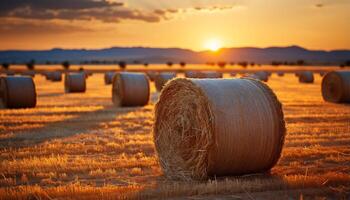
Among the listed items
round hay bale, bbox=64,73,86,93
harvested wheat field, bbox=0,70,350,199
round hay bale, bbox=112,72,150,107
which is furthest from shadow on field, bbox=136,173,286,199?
round hay bale, bbox=64,73,86,93

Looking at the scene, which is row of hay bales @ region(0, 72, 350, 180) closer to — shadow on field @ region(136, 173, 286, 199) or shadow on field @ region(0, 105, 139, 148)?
shadow on field @ region(136, 173, 286, 199)

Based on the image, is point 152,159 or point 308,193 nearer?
point 308,193

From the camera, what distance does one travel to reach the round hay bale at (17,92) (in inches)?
873

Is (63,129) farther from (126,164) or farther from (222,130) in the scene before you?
(222,130)

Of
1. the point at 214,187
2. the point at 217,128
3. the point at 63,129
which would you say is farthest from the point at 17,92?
the point at 214,187

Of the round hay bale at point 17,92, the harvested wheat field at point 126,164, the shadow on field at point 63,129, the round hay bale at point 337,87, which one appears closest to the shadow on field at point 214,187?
the harvested wheat field at point 126,164

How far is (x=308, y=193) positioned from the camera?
823 centimetres

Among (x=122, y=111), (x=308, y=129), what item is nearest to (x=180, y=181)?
(x=308, y=129)

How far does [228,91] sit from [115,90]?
50.4ft

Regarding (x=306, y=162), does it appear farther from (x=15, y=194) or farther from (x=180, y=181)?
(x=15, y=194)

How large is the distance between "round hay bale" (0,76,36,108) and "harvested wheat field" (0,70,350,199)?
329 centimetres

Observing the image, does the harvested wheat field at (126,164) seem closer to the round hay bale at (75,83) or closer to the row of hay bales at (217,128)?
the row of hay bales at (217,128)

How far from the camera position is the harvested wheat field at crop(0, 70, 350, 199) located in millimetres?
8234

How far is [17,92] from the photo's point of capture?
878 inches
